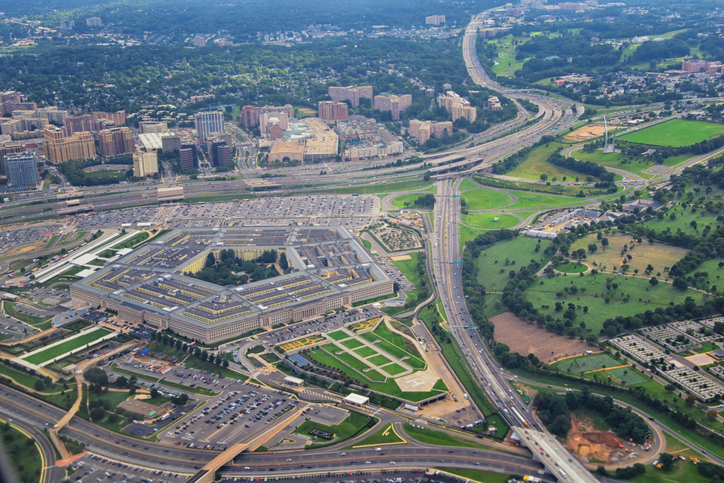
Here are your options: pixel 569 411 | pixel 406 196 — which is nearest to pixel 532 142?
pixel 406 196

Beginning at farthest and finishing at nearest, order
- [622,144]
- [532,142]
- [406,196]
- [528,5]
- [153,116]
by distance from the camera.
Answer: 1. [528,5]
2. [153,116]
3. [532,142]
4. [622,144]
5. [406,196]

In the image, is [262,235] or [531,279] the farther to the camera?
[262,235]

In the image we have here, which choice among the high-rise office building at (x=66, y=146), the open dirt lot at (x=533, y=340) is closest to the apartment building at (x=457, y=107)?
the high-rise office building at (x=66, y=146)

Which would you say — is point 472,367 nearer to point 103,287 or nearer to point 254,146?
point 103,287

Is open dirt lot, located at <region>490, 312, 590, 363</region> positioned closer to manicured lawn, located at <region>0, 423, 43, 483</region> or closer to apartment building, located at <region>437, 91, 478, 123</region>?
manicured lawn, located at <region>0, 423, 43, 483</region>

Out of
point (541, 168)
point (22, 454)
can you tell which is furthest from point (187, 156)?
point (22, 454)
